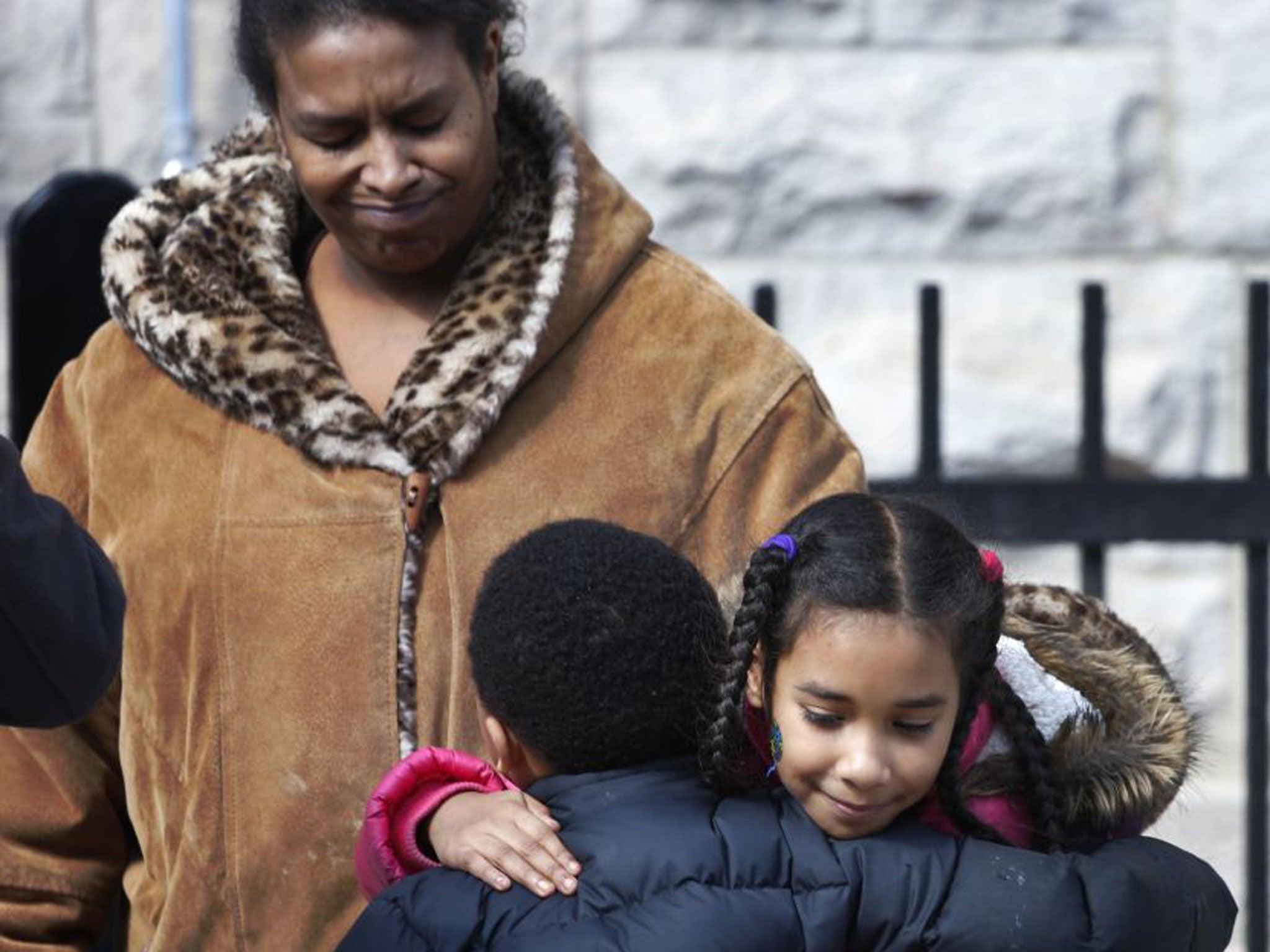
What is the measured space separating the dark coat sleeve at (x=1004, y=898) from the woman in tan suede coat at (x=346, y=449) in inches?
28.5

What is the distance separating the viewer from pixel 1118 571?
4.39 meters

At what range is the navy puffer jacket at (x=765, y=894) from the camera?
6.31ft

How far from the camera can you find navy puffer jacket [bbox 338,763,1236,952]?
192 cm

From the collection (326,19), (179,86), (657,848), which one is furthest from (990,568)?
(179,86)

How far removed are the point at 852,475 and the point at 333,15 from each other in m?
0.80

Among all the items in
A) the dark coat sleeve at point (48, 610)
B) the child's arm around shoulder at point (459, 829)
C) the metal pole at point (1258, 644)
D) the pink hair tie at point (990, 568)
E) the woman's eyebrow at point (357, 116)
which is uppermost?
the woman's eyebrow at point (357, 116)

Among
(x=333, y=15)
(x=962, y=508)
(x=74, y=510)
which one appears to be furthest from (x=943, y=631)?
(x=962, y=508)

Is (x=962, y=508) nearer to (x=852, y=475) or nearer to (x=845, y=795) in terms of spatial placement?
(x=852, y=475)

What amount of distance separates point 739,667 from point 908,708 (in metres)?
0.16

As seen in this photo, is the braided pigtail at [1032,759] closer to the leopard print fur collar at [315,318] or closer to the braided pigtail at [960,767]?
the braided pigtail at [960,767]

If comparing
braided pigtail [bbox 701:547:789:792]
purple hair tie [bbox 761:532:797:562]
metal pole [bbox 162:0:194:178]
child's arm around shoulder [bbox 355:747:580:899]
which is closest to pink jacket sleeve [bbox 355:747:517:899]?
child's arm around shoulder [bbox 355:747:580:899]

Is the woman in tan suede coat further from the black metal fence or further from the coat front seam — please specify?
the black metal fence

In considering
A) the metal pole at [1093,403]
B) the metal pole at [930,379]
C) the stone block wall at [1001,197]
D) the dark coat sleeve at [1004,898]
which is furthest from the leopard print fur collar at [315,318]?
the stone block wall at [1001,197]

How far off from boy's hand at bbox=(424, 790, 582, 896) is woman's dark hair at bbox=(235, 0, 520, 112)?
0.92 metres
